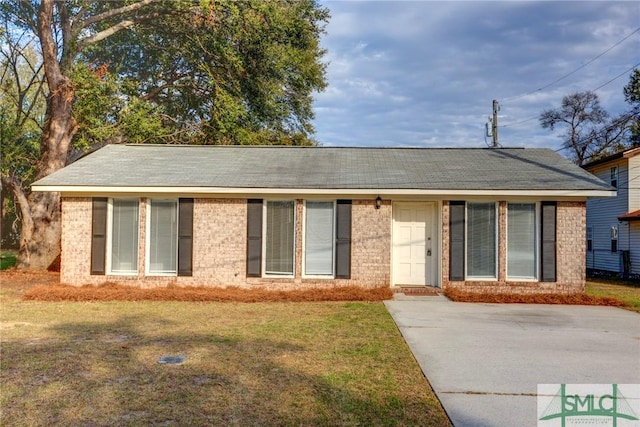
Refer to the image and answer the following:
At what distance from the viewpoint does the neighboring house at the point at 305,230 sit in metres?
10.6

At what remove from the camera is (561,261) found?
10.6 metres

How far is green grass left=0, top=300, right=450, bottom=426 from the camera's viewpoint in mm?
3969

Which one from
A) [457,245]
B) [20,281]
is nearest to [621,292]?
[457,245]

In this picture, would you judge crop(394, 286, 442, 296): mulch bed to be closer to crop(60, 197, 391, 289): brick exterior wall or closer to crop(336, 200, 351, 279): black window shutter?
crop(60, 197, 391, 289): brick exterior wall

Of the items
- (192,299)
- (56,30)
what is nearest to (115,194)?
(192,299)

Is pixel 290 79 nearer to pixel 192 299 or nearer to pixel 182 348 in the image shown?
pixel 192 299

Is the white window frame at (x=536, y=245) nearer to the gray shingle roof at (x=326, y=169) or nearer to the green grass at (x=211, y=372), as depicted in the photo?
the gray shingle roof at (x=326, y=169)

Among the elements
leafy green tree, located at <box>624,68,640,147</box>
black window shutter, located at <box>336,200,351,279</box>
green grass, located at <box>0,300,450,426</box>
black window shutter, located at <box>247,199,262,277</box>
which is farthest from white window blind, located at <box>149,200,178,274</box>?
leafy green tree, located at <box>624,68,640,147</box>

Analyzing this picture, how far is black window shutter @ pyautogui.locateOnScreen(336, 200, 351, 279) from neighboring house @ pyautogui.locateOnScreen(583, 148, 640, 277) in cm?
1154

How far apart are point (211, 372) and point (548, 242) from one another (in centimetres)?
842

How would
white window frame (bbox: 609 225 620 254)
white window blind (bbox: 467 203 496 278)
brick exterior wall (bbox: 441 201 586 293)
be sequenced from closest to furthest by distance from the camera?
brick exterior wall (bbox: 441 201 586 293) → white window blind (bbox: 467 203 496 278) → white window frame (bbox: 609 225 620 254)

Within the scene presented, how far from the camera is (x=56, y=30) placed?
19750 millimetres

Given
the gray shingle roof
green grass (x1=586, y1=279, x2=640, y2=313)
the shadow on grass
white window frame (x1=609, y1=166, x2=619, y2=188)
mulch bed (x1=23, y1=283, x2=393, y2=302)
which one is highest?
white window frame (x1=609, y1=166, x2=619, y2=188)

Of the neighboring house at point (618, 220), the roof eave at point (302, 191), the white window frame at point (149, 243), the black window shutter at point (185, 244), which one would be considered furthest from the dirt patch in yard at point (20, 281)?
the neighboring house at point (618, 220)
